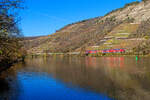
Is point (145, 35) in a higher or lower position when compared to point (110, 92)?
higher

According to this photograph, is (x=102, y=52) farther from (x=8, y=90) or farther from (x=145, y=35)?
(x=8, y=90)

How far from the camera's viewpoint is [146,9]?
14475 centimetres

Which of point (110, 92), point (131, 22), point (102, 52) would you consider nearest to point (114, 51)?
point (102, 52)

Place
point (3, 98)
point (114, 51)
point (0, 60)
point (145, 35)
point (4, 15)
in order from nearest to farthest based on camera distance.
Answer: point (4, 15) < point (3, 98) < point (0, 60) < point (114, 51) < point (145, 35)

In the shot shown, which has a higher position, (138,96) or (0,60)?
(0,60)

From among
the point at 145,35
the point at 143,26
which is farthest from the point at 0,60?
the point at 143,26

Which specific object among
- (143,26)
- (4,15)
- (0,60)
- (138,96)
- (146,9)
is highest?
(146,9)

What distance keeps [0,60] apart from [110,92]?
21986 mm

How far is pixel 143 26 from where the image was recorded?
365 feet

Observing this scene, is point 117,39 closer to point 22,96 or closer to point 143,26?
point 143,26

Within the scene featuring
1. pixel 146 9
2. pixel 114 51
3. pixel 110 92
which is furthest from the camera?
pixel 146 9

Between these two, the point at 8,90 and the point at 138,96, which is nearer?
the point at 138,96

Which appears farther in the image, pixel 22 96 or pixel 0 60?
pixel 0 60

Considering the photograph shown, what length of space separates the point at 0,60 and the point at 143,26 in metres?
97.1
